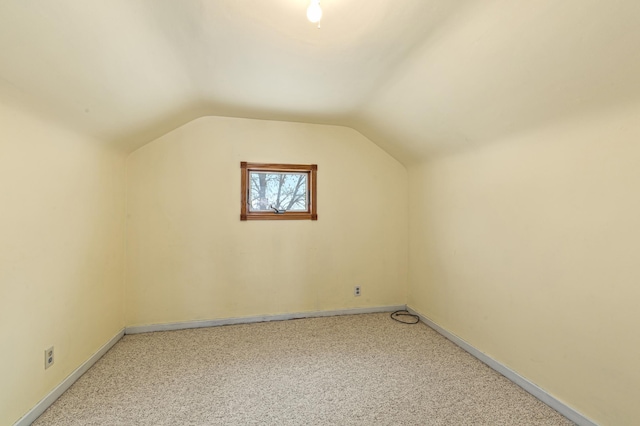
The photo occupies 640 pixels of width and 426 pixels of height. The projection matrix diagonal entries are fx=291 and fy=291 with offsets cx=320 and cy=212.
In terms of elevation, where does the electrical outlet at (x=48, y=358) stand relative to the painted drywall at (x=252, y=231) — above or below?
below

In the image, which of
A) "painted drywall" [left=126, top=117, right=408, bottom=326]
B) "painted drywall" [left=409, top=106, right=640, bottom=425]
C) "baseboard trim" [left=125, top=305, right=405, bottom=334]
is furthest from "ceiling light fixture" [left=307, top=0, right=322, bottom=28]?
"baseboard trim" [left=125, top=305, right=405, bottom=334]

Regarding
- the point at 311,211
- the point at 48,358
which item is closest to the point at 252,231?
the point at 311,211

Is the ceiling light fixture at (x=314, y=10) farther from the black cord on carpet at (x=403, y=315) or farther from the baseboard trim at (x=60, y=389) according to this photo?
the black cord on carpet at (x=403, y=315)

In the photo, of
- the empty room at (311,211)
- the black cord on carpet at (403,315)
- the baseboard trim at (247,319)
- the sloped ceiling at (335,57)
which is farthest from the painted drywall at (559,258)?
the baseboard trim at (247,319)

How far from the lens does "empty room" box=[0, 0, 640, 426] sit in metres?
1.49

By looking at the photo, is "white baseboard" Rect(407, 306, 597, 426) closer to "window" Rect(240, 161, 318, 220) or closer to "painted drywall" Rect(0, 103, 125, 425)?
"window" Rect(240, 161, 318, 220)

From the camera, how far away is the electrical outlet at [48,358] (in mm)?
1844

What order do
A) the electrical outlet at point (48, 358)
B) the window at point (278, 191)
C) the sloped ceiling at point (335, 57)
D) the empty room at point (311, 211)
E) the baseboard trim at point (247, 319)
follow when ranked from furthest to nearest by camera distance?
the window at point (278, 191) < the baseboard trim at point (247, 319) < the electrical outlet at point (48, 358) < the empty room at point (311, 211) < the sloped ceiling at point (335, 57)

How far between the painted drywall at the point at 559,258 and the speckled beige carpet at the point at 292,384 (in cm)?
31

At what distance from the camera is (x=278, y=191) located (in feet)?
11.3

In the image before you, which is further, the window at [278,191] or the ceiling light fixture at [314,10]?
the window at [278,191]

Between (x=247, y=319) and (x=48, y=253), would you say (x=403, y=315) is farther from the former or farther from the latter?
(x=48, y=253)

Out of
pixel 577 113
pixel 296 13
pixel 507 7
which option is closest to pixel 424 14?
pixel 507 7

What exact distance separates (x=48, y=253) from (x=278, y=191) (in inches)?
81.8
